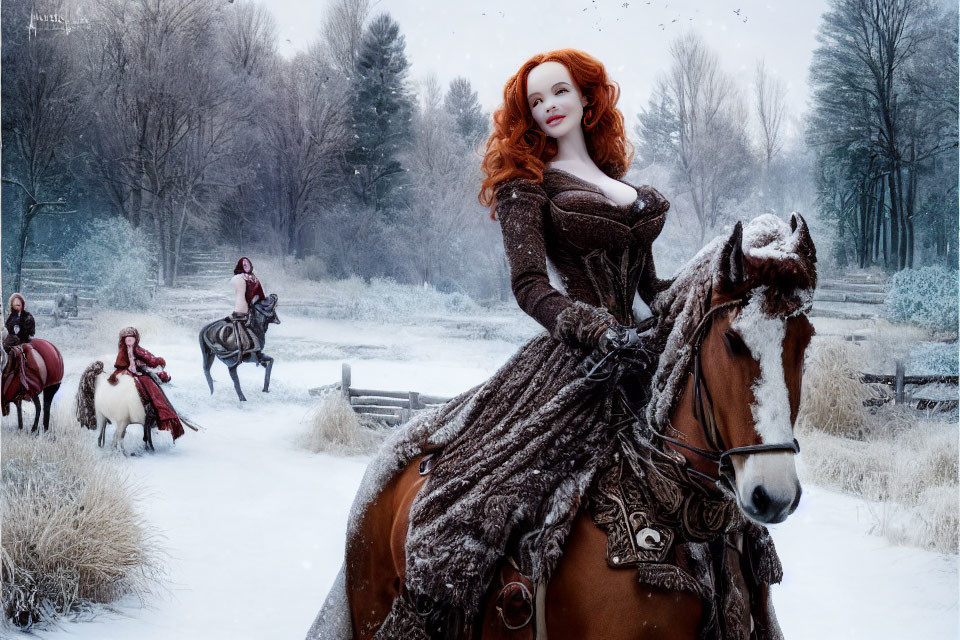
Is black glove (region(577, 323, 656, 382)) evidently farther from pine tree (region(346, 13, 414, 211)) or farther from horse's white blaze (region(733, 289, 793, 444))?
pine tree (region(346, 13, 414, 211))

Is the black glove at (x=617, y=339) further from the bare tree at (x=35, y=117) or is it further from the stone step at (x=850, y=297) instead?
the bare tree at (x=35, y=117)

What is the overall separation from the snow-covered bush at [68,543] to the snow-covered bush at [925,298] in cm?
383

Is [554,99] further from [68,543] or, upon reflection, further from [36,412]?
[36,412]

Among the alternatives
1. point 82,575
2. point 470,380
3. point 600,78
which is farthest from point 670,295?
point 470,380

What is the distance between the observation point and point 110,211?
4.07m

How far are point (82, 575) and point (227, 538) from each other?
A: 630mm

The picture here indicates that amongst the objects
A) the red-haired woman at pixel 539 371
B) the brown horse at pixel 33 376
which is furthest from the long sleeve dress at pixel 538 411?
the brown horse at pixel 33 376

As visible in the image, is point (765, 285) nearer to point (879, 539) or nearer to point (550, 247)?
point (550, 247)

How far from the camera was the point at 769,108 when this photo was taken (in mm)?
4297

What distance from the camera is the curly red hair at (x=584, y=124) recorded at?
1.98m

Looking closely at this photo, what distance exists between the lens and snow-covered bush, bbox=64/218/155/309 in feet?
13.2

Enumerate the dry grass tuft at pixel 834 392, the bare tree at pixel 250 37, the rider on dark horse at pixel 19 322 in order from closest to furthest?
1. the rider on dark horse at pixel 19 322
2. the bare tree at pixel 250 37
3. the dry grass tuft at pixel 834 392

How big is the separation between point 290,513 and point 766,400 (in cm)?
295

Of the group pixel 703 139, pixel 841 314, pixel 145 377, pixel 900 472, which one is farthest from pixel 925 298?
pixel 145 377
